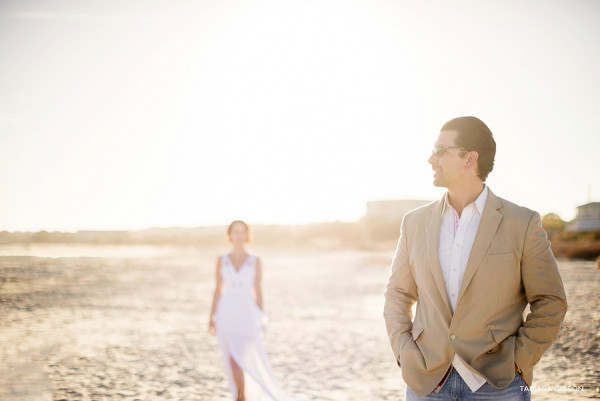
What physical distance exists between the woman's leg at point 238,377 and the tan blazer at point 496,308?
4.36 metres

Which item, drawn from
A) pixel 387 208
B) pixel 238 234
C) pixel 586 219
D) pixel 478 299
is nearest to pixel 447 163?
pixel 478 299

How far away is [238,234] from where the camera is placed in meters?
7.71

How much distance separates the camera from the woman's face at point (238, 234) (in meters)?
7.70

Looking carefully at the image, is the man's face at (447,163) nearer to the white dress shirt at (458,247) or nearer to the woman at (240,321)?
the white dress shirt at (458,247)

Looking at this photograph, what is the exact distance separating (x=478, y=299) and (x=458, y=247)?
1.03ft

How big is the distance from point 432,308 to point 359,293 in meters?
18.5

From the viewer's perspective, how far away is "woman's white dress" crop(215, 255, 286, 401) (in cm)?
667

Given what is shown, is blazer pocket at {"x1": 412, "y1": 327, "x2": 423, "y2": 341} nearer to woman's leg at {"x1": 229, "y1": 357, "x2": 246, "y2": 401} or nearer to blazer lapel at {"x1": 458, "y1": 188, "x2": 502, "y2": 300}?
blazer lapel at {"x1": 458, "y1": 188, "x2": 502, "y2": 300}

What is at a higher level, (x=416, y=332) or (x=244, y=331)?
(x=416, y=332)

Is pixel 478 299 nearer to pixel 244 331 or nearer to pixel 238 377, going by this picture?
pixel 238 377

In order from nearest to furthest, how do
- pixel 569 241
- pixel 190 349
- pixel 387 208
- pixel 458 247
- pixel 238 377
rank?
1. pixel 458 247
2. pixel 238 377
3. pixel 190 349
4. pixel 569 241
5. pixel 387 208

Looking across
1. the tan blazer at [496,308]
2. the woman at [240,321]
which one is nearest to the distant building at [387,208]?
the woman at [240,321]

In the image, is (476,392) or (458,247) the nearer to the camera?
(476,392)

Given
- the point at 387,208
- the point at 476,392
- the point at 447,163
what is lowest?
the point at 476,392
